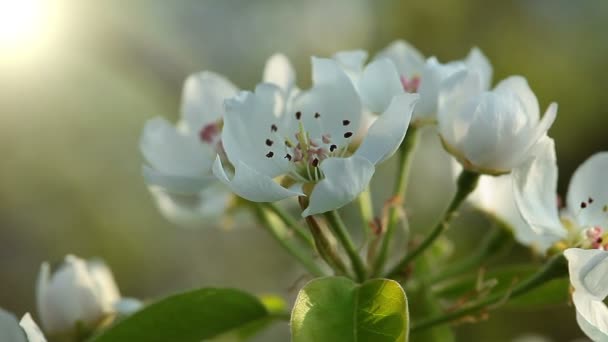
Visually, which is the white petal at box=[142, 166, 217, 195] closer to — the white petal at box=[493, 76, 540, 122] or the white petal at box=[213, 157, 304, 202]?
the white petal at box=[213, 157, 304, 202]

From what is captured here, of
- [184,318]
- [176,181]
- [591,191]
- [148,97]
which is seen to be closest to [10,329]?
[184,318]

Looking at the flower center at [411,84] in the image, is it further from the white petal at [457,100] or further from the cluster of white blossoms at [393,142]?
the white petal at [457,100]

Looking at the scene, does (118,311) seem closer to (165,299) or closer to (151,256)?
(165,299)

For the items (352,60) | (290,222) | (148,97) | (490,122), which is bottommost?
(148,97)

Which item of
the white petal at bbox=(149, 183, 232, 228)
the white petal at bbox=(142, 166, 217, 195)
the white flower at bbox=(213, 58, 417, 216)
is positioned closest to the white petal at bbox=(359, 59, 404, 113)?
the white flower at bbox=(213, 58, 417, 216)

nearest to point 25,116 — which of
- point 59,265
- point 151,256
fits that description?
point 151,256

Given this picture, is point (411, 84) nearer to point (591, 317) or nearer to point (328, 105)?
point (328, 105)
